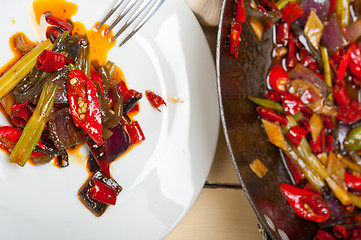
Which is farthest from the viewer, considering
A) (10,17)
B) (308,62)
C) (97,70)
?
(308,62)

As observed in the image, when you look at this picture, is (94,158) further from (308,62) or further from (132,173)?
(308,62)

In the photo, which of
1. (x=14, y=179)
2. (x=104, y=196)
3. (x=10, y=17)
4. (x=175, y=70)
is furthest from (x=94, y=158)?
(x=10, y=17)

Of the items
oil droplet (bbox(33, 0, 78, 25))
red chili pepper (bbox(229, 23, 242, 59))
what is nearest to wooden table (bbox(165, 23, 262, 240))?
red chili pepper (bbox(229, 23, 242, 59))

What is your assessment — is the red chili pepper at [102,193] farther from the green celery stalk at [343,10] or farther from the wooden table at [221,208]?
the green celery stalk at [343,10]

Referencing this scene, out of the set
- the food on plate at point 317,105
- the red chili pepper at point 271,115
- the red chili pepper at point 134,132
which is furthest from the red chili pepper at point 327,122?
the red chili pepper at point 134,132

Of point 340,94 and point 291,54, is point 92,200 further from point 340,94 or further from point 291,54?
point 340,94

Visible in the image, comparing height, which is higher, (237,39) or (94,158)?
(237,39)
